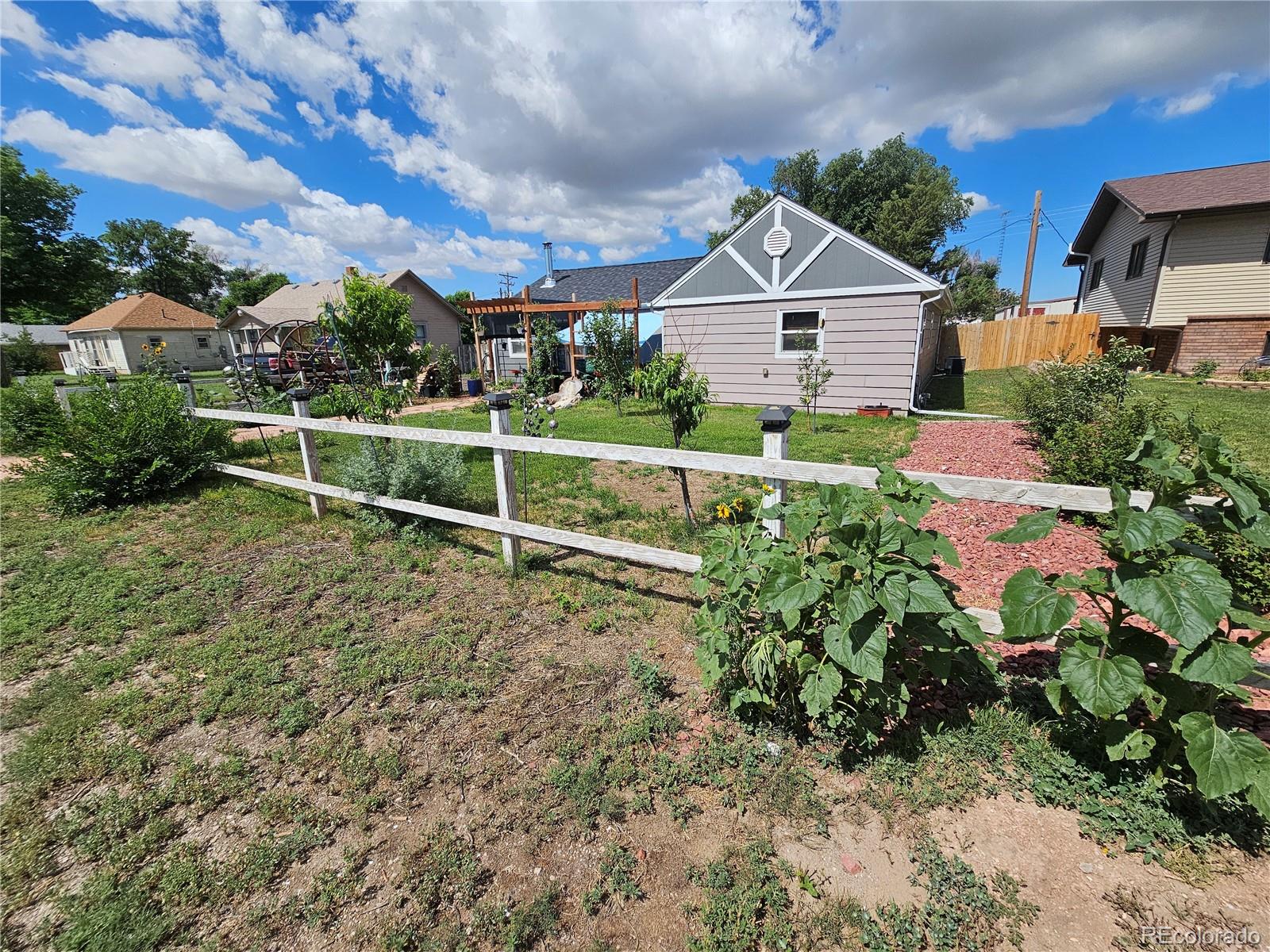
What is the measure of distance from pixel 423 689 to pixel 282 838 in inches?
35.7

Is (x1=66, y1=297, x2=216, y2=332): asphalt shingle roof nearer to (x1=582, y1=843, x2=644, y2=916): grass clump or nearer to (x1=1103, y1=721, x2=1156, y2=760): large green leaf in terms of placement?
(x1=582, y1=843, x2=644, y2=916): grass clump

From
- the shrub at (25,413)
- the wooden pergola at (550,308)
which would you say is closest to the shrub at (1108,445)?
the wooden pergola at (550,308)

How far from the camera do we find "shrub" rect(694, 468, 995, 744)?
76.0 inches

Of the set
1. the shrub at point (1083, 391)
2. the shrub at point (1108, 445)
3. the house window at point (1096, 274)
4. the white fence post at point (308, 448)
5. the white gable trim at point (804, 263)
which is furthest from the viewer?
the house window at point (1096, 274)

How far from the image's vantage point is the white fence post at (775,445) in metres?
2.74

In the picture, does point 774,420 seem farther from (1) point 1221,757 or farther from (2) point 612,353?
(2) point 612,353

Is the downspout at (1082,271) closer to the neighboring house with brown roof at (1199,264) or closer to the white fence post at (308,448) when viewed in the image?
the neighboring house with brown roof at (1199,264)

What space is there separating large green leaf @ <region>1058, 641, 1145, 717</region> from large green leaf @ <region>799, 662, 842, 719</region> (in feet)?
2.43

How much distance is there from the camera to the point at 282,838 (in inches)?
79.4

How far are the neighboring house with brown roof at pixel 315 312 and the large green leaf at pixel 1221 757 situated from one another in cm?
3121

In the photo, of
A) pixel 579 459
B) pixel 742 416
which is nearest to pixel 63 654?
pixel 579 459

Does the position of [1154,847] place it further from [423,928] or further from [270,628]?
[270,628]

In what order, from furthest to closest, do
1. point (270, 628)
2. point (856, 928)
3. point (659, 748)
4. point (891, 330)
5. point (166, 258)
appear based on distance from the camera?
point (166, 258), point (891, 330), point (270, 628), point (659, 748), point (856, 928)

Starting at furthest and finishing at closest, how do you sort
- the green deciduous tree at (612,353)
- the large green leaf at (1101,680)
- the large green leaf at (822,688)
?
the green deciduous tree at (612,353) → the large green leaf at (822,688) → the large green leaf at (1101,680)
